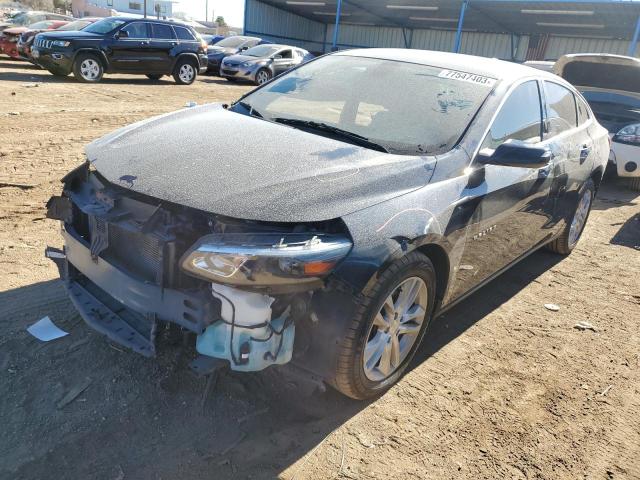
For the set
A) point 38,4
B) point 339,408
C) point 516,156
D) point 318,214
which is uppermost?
point 38,4

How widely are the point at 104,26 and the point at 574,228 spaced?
43.7 ft

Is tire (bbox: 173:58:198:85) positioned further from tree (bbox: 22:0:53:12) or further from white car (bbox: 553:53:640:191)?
tree (bbox: 22:0:53:12)

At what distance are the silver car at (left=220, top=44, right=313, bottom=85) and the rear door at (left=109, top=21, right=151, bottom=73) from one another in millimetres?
3576

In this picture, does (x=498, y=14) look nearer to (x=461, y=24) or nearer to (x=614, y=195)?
(x=461, y=24)

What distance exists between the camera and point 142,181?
8.39 feet

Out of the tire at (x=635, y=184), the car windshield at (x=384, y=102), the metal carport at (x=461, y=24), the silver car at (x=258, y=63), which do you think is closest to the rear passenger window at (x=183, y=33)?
the silver car at (x=258, y=63)

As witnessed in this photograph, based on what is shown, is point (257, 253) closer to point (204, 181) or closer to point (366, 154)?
point (204, 181)

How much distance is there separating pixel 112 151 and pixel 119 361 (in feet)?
3.75

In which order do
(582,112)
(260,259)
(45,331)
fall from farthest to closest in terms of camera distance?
(582,112), (45,331), (260,259)

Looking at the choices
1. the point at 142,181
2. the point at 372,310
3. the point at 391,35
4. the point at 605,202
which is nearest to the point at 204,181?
the point at 142,181

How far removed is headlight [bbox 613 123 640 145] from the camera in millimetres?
7632

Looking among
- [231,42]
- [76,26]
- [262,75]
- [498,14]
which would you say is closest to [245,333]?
[76,26]

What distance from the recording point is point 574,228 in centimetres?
→ 519

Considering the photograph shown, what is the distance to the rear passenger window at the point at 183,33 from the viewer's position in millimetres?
15677
